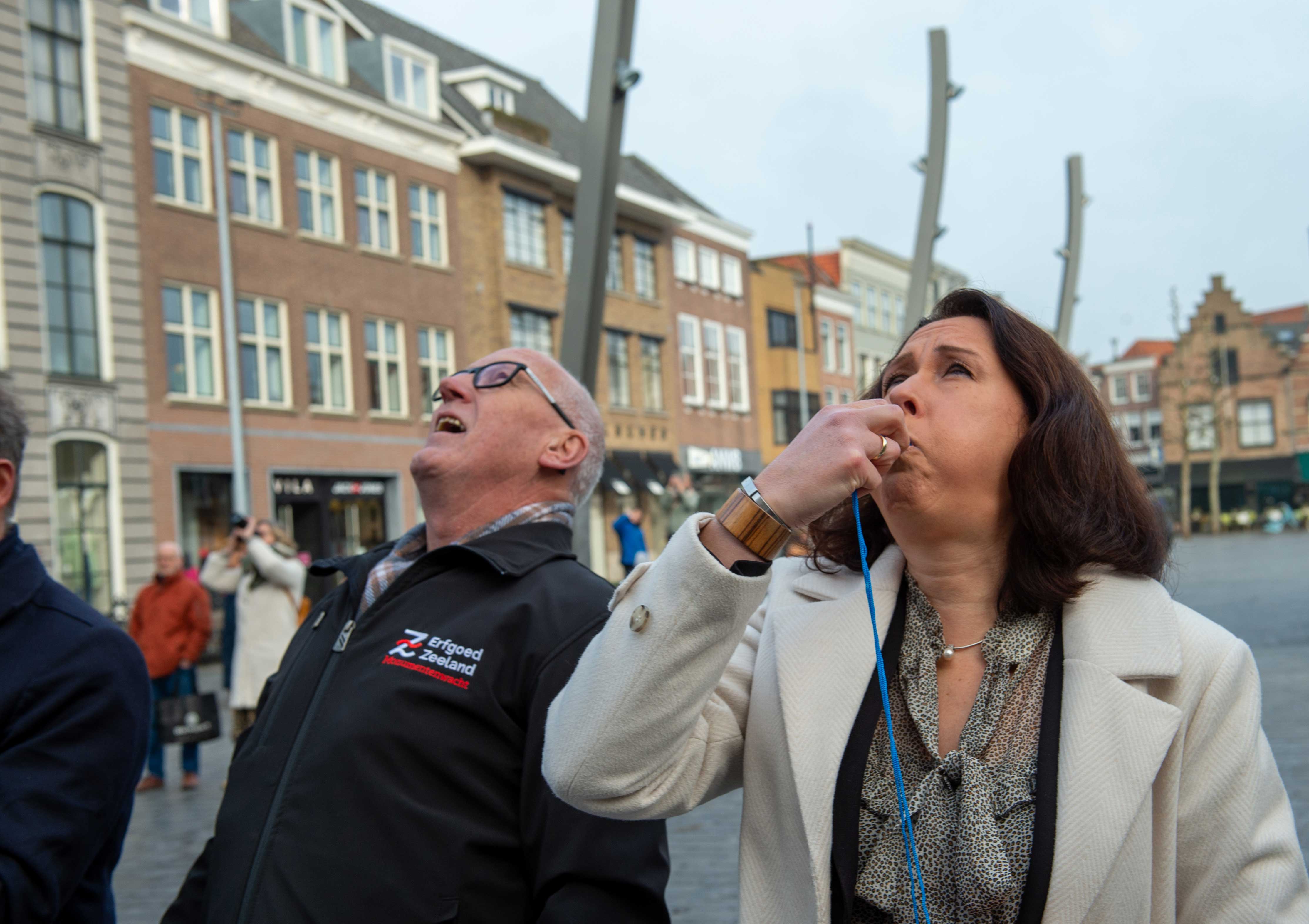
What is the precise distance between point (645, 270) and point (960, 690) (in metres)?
36.8

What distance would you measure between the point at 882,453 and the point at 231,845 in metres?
1.41

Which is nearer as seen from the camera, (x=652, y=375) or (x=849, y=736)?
(x=849, y=736)

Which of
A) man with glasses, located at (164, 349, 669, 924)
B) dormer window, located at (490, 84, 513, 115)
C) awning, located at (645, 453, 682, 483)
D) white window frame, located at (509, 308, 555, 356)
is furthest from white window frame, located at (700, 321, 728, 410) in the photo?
man with glasses, located at (164, 349, 669, 924)

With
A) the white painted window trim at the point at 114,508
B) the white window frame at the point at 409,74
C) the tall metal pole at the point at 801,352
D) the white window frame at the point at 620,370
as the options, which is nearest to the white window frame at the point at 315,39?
the white window frame at the point at 409,74

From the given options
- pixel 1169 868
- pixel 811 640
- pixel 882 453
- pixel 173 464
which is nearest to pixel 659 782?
pixel 811 640

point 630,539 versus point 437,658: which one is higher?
point 437,658

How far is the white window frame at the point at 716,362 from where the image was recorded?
134 feet

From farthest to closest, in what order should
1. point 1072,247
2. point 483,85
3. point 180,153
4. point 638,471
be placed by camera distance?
point 638,471, point 483,85, point 180,153, point 1072,247

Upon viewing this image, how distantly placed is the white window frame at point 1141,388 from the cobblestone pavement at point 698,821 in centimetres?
5644

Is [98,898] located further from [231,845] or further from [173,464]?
[173,464]

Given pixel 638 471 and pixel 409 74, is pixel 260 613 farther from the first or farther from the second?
pixel 638 471

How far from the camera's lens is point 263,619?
27.5 ft

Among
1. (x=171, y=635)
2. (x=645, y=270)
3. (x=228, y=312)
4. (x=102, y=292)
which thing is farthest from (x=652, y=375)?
(x=171, y=635)

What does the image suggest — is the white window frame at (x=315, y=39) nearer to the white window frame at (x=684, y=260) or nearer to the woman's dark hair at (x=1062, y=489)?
the white window frame at (x=684, y=260)
